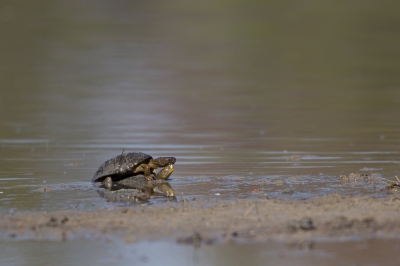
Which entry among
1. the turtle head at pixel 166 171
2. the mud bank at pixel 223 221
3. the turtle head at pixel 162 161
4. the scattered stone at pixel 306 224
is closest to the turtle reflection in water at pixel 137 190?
the turtle head at pixel 166 171

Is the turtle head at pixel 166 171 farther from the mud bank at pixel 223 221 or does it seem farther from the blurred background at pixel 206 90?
the mud bank at pixel 223 221

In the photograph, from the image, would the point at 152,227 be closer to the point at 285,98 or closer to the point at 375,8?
the point at 285,98

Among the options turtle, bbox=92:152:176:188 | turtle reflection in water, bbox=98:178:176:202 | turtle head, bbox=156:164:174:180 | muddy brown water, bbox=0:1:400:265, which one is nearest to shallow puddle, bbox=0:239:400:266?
muddy brown water, bbox=0:1:400:265

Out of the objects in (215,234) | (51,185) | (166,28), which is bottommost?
(215,234)

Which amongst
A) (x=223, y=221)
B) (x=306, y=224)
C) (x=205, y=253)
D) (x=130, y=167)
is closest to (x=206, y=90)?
(x=130, y=167)

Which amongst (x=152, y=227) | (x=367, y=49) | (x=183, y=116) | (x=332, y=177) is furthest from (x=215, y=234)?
(x=367, y=49)
